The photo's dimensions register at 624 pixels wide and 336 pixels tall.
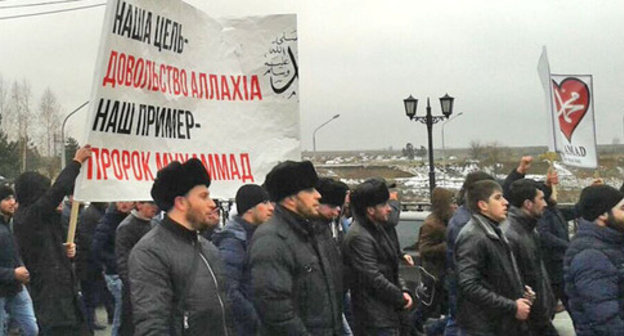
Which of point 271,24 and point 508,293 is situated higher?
point 271,24

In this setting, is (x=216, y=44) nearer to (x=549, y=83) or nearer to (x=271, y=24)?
(x=271, y=24)

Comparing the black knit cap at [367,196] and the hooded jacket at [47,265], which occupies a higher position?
the black knit cap at [367,196]

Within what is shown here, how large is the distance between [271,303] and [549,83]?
646 centimetres

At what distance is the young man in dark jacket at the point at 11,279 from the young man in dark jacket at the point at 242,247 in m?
1.63

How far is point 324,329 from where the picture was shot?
4.60m

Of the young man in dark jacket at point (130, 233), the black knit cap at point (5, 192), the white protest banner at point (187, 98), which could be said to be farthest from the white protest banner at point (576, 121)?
the black knit cap at point (5, 192)

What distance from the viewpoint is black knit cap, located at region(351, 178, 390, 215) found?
5996mm

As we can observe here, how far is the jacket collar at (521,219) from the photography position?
20.3 feet

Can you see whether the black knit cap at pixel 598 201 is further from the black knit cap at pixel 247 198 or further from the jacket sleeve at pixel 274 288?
the black knit cap at pixel 247 198

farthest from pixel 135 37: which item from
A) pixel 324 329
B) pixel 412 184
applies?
pixel 412 184

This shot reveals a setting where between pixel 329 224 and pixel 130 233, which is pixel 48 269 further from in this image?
pixel 329 224

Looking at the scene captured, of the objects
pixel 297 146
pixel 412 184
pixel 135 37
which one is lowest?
pixel 412 184

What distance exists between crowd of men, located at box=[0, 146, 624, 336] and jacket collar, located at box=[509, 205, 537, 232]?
0.01 metres

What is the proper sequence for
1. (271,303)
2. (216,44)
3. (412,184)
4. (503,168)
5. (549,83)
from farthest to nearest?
(503,168)
(412,184)
(549,83)
(216,44)
(271,303)
